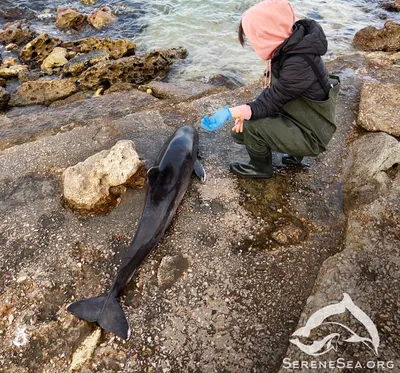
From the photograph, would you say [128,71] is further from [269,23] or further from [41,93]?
[269,23]

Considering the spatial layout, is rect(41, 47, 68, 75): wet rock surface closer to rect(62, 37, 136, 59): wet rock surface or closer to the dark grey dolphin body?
rect(62, 37, 136, 59): wet rock surface

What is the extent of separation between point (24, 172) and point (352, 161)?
168 inches

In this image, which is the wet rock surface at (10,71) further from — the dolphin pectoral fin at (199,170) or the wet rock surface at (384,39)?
the wet rock surface at (384,39)

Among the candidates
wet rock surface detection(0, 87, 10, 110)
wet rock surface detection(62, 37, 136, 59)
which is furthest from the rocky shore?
wet rock surface detection(62, 37, 136, 59)

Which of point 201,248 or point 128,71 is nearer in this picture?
point 201,248

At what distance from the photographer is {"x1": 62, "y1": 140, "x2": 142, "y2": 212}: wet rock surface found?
3.82 meters

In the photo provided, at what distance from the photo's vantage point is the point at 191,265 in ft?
11.2

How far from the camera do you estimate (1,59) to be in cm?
1096

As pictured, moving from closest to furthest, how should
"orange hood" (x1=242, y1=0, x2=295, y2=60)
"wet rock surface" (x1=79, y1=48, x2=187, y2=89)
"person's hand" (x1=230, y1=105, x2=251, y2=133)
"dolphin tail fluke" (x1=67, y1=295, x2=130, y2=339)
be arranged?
"dolphin tail fluke" (x1=67, y1=295, x2=130, y2=339) < "orange hood" (x1=242, y1=0, x2=295, y2=60) < "person's hand" (x1=230, y1=105, x2=251, y2=133) < "wet rock surface" (x1=79, y1=48, x2=187, y2=89)

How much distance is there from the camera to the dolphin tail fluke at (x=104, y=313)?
292 cm

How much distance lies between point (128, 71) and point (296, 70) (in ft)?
21.6

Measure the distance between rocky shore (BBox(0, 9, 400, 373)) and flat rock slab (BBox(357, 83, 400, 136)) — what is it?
25mm

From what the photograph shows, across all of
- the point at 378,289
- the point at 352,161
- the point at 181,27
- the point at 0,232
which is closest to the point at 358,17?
the point at 181,27

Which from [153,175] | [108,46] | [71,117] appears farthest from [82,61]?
[153,175]
